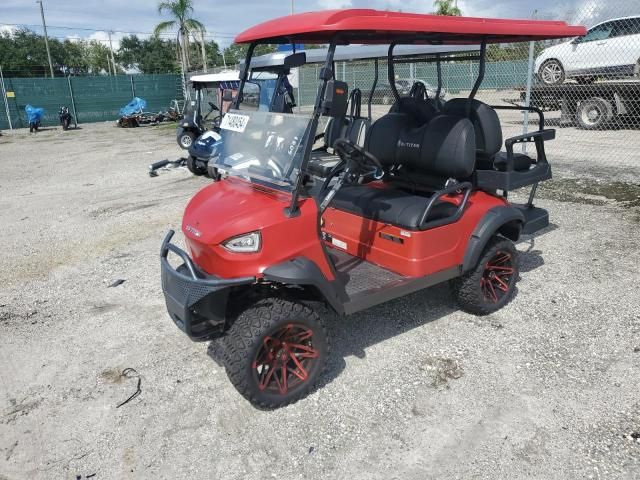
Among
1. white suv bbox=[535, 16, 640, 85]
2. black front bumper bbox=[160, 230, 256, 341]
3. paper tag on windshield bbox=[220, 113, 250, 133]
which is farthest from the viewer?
white suv bbox=[535, 16, 640, 85]

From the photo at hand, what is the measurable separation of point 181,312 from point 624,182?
702 centimetres

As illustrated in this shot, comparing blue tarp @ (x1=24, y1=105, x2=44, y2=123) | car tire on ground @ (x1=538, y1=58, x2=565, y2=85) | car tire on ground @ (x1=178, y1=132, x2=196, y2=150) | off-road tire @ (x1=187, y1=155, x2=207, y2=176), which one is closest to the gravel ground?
off-road tire @ (x1=187, y1=155, x2=207, y2=176)

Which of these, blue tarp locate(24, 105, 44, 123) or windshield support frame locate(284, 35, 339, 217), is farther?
blue tarp locate(24, 105, 44, 123)

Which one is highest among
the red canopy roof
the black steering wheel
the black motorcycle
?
the red canopy roof

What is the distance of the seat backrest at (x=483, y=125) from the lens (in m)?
3.71

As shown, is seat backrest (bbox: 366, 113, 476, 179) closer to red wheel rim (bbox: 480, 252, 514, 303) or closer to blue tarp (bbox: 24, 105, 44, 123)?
red wheel rim (bbox: 480, 252, 514, 303)

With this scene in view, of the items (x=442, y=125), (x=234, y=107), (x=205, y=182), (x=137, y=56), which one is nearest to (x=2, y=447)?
(x=234, y=107)

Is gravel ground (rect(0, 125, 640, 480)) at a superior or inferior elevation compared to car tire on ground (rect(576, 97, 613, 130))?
inferior

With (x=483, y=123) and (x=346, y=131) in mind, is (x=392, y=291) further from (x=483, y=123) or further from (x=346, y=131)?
(x=346, y=131)

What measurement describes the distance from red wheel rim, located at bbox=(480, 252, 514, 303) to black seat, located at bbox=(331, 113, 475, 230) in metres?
0.59

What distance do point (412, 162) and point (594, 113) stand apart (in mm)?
9998

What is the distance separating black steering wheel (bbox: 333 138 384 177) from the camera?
2779 millimetres

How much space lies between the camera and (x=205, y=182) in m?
8.55

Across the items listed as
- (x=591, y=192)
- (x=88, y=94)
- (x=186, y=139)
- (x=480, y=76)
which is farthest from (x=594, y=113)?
(x=88, y=94)
